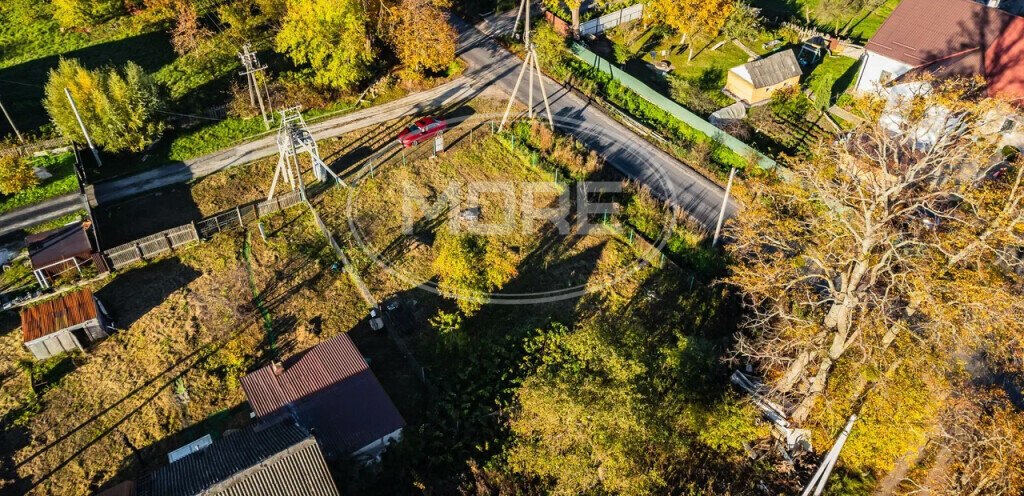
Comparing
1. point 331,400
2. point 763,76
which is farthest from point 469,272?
point 763,76

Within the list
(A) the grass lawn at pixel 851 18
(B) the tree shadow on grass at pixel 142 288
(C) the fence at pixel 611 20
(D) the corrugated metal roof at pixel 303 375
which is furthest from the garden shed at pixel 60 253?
(A) the grass lawn at pixel 851 18

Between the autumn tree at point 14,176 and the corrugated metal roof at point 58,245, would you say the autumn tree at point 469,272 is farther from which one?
the autumn tree at point 14,176

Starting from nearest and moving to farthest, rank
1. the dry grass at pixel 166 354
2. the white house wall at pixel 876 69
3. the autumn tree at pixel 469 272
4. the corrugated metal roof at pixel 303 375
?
the dry grass at pixel 166 354, the corrugated metal roof at pixel 303 375, the autumn tree at pixel 469 272, the white house wall at pixel 876 69

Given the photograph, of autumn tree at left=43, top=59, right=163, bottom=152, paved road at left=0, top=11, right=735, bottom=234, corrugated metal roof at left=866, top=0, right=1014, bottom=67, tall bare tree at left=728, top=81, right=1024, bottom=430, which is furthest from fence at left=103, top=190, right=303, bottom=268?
corrugated metal roof at left=866, top=0, right=1014, bottom=67

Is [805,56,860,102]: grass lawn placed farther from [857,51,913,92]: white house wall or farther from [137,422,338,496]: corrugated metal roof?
[137,422,338,496]: corrugated metal roof

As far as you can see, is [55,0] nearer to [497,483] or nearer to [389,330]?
[389,330]
